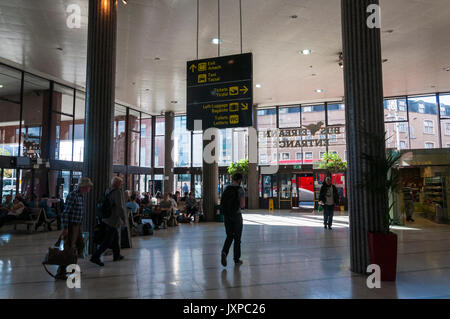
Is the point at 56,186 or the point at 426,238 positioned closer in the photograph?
the point at 426,238

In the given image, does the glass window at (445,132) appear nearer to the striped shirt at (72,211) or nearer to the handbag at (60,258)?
the striped shirt at (72,211)

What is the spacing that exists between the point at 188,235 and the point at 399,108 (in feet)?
42.8

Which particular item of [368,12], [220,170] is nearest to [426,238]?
[368,12]

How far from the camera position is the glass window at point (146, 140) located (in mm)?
19062

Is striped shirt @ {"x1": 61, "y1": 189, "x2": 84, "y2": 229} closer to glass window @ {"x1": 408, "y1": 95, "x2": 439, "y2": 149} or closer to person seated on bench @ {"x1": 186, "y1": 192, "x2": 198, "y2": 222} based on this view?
person seated on bench @ {"x1": 186, "y1": 192, "x2": 198, "y2": 222}

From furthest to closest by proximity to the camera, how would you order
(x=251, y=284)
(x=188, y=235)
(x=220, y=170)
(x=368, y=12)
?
(x=220, y=170)
(x=188, y=235)
(x=368, y=12)
(x=251, y=284)

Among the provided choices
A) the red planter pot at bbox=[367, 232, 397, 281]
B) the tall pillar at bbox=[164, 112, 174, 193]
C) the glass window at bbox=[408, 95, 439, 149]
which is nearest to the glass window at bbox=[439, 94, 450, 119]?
the glass window at bbox=[408, 95, 439, 149]

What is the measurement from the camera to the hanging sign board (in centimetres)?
632

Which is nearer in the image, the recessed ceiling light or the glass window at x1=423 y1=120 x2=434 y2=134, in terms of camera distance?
the recessed ceiling light

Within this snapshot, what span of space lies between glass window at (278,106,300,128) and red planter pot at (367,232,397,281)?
45.7 feet

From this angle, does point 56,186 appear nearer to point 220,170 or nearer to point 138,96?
point 138,96

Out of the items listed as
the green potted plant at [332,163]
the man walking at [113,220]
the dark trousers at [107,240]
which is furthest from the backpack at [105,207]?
the green potted plant at [332,163]

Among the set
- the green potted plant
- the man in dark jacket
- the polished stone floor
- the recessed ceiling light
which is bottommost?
the polished stone floor
